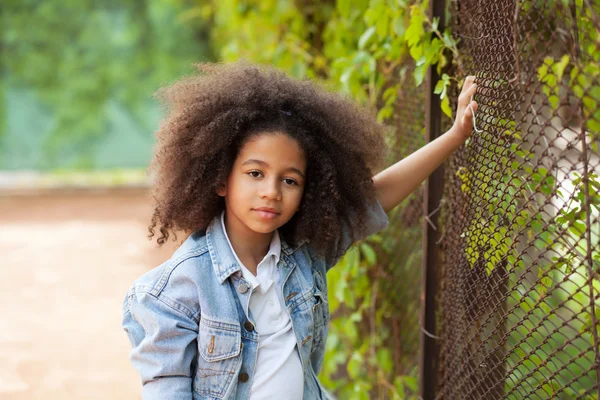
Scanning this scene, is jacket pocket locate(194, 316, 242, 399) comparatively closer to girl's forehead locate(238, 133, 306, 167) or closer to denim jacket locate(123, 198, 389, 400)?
denim jacket locate(123, 198, 389, 400)

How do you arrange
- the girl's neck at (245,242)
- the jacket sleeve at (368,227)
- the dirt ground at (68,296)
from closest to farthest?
the girl's neck at (245,242)
the jacket sleeve at (368,227)
the dirt ground at (68,296)

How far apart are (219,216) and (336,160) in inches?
14.0

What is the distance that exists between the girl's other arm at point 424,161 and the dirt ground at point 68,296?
2.20 feet

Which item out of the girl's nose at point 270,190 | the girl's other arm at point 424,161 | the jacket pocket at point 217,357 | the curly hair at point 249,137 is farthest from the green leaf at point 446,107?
the jacket pocket at point 217,357

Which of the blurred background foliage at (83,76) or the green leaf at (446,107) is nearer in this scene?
the green leaf at (446,107)

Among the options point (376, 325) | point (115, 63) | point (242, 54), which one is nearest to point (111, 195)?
point (115, 63)

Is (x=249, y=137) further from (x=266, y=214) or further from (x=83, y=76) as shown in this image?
(x=83, y=76)

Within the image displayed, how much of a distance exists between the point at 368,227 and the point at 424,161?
244mm

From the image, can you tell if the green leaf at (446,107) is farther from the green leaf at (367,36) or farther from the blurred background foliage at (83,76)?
the blurred background foliage at (83,76)

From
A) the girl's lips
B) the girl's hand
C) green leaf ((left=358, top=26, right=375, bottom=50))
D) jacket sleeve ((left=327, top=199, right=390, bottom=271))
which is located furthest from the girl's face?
green leaf ((left=358, top=26, right=375, bottom=50))

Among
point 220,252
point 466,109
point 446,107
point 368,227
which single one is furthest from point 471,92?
point 220,252

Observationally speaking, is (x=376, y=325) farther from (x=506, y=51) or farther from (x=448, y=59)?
(x=506, y=51)

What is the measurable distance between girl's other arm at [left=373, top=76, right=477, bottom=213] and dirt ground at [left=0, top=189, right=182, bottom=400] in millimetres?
671

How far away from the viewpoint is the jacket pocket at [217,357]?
68.2 inches
